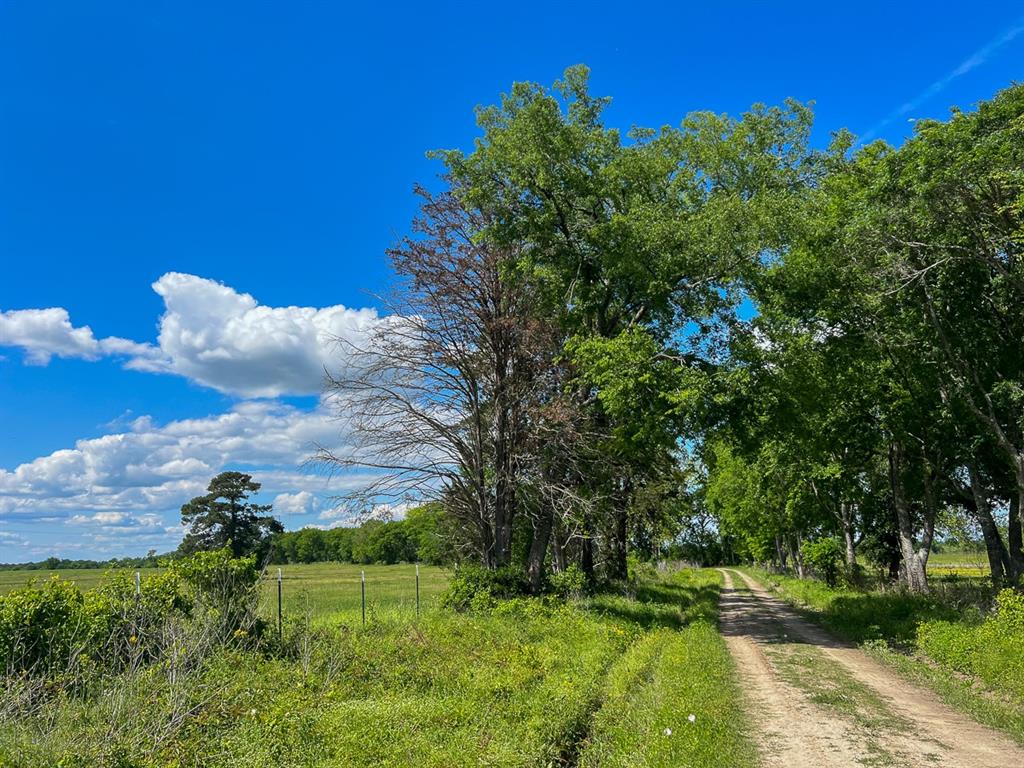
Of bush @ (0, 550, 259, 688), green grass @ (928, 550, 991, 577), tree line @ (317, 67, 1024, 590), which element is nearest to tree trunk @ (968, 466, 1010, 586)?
tree line @ (317, 67, 1024, 590)

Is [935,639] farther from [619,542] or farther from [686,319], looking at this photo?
[619,542]

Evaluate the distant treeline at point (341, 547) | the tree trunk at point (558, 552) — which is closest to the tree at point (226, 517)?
the distant treeline at point (341, 547)

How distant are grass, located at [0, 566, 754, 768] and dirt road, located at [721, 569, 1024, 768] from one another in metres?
0.58

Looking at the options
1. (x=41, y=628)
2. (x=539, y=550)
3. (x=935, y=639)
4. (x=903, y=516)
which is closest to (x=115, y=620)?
(x=41, y=628)

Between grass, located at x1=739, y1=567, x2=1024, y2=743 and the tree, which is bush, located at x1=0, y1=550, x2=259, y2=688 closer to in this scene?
grass, located at x1=739, y1=567, x2=1024, y2=743

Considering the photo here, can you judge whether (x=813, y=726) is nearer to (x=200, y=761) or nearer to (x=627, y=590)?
(x=200, y=761)

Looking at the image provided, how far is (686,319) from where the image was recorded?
882 inches

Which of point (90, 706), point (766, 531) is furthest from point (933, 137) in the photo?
point (766, 531)

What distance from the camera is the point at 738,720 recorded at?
9156 millimetres

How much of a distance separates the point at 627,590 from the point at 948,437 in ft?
42.9

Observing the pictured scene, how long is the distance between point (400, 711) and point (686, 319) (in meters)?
16.8

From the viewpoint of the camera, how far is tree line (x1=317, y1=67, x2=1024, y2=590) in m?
17.8

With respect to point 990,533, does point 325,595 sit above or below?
below

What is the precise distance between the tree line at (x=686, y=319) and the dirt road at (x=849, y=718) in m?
6.57
